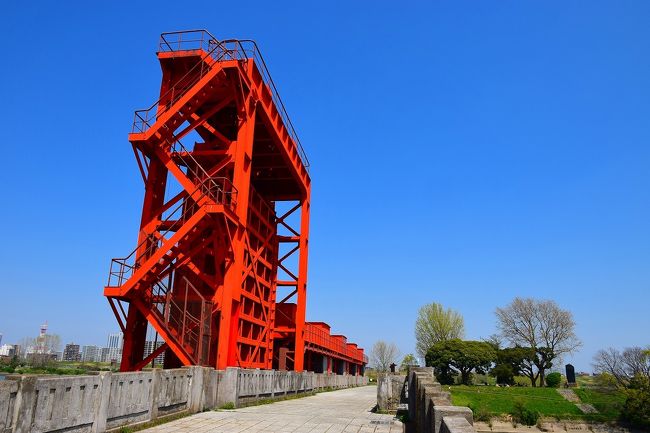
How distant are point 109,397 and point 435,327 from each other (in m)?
74.6

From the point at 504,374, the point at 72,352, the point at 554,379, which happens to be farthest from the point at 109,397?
the point at 504,374

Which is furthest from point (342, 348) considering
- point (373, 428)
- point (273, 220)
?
point (373, 428)

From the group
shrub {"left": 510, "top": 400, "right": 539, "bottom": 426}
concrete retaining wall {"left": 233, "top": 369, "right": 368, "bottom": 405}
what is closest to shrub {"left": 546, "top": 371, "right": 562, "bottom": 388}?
shrub {"left": 510, "top": 400, "right": 539, "bottom": 426}

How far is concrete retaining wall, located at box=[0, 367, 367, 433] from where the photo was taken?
6395mm

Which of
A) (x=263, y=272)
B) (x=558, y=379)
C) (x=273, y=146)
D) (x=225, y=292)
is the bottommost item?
(x=558, y=379)

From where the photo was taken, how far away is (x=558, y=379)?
54625 millimetres

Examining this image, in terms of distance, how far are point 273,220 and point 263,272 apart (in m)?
4.31

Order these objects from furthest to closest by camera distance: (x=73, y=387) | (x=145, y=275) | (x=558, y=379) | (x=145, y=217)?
(x=558, y=379) → (x=145, y=217) → (x=145, y=275) → (x=73, y=387)

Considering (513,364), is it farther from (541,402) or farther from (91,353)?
(91,353)

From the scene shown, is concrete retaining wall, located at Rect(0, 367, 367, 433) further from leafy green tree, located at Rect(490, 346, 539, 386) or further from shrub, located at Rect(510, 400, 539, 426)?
leafy green tree, located at Rect(490, 346, 539, 386)

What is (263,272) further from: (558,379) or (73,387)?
(558,379)

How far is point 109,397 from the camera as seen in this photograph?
8617 mm

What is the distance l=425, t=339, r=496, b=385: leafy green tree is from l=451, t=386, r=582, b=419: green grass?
787cm

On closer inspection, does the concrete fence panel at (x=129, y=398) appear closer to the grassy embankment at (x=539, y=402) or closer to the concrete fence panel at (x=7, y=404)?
the concrete fence panel at (x=7, y=404)
